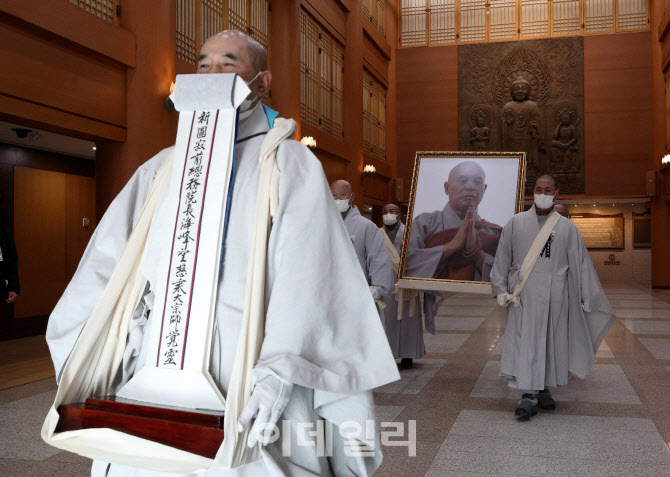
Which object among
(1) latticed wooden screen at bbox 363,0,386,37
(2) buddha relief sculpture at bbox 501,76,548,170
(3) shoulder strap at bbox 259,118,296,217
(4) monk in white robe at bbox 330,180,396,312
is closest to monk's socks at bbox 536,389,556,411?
(4) monk in white robe at bbox 330,180,396,312

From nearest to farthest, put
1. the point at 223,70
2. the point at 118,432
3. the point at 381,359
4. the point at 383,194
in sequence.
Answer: the point at 118,432, the point at 381,359, the point at 223,70, the point at 383,194

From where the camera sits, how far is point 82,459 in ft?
12.0

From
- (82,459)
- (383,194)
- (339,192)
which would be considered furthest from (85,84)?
(383,194)

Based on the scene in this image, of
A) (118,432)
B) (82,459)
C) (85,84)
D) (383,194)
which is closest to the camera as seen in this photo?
(118,432)

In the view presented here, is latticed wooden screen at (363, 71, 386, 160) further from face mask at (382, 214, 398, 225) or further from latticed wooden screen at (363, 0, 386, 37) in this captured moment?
face mask at (382, 214, 398, 225)

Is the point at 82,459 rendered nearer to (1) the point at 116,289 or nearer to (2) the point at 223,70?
(1) the point at 116,289

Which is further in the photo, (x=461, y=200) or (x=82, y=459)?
(x=461, y=200)

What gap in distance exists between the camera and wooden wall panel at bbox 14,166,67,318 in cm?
938

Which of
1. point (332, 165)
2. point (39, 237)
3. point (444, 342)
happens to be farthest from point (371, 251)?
point (332, 165)

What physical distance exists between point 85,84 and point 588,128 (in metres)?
15.2

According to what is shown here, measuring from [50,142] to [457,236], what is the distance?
6004 mm

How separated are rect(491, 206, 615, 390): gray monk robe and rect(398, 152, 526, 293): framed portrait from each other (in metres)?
0.67

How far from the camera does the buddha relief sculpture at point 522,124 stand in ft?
61.4

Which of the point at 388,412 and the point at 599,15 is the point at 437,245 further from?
the point at 599,15
